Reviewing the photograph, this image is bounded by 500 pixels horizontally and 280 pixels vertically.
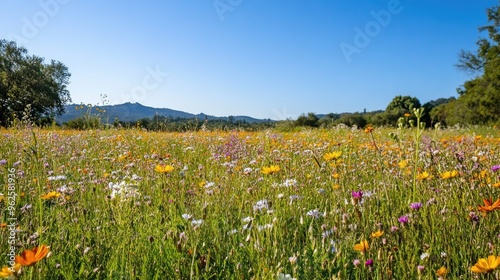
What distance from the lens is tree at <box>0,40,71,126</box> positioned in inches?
1206

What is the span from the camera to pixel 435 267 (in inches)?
61.2

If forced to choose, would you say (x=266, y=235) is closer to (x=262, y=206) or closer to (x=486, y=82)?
(x=262, y=206)

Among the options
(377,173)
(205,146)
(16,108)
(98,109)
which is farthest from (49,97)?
(377,173)

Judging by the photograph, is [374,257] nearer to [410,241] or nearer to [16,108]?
[410,241]

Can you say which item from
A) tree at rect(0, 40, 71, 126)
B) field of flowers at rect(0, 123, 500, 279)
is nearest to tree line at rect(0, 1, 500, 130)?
tree at rect(0, 40, 71, 126)

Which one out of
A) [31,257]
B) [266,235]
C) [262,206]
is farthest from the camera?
[262,206]

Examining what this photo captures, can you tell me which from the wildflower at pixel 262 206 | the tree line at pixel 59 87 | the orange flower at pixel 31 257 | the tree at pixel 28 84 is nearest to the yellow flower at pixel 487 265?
the wildflower at pixel 262 206

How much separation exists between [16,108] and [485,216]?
35.6 meters

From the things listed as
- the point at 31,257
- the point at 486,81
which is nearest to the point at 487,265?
the point at 31,257

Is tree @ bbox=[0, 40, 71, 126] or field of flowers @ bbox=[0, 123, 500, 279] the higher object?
tree @ bbox=[0, 40, 71, 126]

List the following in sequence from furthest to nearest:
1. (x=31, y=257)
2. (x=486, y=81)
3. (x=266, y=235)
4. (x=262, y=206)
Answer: (x=486, y=81) → (x=262, y=206) → (x=266, y=235) → (x=31, y=257)

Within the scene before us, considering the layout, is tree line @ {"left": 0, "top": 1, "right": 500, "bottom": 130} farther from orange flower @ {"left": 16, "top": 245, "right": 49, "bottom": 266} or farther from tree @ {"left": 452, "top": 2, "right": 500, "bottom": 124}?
orange flower @ {"left": 16, "top": 245, "right": 49, "bottom": 266}

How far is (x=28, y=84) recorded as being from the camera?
32594mm

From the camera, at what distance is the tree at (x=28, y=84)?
100ft
